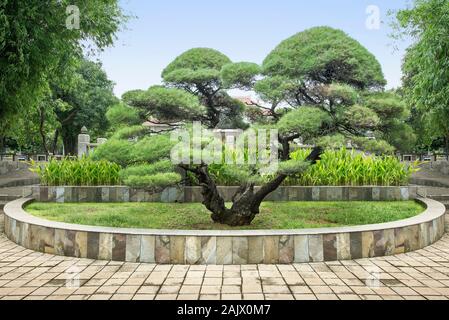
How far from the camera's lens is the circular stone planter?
5.76 metres

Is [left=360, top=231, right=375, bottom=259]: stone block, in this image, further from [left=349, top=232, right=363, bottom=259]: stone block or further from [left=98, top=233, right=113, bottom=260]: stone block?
[left=98, top=233, right=113, bottom=260]: stone block

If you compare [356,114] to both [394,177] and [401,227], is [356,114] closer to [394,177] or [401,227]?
[401,227]

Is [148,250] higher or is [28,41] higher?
[28,41]

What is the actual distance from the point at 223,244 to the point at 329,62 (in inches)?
144

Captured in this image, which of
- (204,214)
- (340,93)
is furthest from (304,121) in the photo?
(204,214)

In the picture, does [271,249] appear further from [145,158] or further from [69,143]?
[69,143]

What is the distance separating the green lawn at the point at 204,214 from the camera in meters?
7.34

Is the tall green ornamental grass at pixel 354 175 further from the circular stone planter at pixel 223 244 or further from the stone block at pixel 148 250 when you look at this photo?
the stone block at pixel 148 250

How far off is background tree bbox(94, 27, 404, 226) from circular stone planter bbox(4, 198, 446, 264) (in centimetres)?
119

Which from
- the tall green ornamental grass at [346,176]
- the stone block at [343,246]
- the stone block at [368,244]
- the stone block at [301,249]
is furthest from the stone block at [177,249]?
the tall green ornamental grass at [346,176]

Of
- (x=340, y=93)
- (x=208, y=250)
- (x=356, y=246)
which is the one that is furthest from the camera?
(x=340, y=93)

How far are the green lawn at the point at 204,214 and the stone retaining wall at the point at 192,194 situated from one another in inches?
18.0

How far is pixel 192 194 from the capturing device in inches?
397
